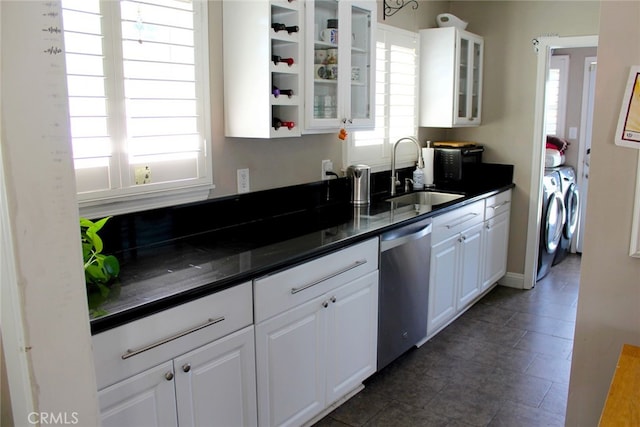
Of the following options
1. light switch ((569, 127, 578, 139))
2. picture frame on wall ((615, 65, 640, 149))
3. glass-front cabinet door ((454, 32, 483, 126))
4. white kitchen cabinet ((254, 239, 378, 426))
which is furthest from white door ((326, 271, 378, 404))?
light switch ((569, 127, 578, 139))

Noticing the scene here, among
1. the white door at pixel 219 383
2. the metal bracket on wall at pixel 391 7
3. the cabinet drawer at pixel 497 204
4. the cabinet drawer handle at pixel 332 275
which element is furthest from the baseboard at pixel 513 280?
the white door at pixel 219 383

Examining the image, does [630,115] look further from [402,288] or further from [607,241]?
[402,288]

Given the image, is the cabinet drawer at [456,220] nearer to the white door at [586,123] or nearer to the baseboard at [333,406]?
the baseboard at [333,406]

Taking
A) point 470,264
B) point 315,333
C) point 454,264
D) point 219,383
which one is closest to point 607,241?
point 315,333

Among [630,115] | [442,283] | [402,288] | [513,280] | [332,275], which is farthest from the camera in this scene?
[513,280]

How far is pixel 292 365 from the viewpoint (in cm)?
224

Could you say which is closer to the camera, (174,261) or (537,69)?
(174,261)

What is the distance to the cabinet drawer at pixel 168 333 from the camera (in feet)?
5.01

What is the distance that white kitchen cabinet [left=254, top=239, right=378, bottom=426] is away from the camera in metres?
2.11

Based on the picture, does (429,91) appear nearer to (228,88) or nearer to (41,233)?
(228,88)

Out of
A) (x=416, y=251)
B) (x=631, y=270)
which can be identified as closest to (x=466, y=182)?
(x=416, y=251)

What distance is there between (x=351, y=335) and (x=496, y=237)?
216cm

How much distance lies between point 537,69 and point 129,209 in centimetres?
346

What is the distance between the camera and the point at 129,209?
220 cm
